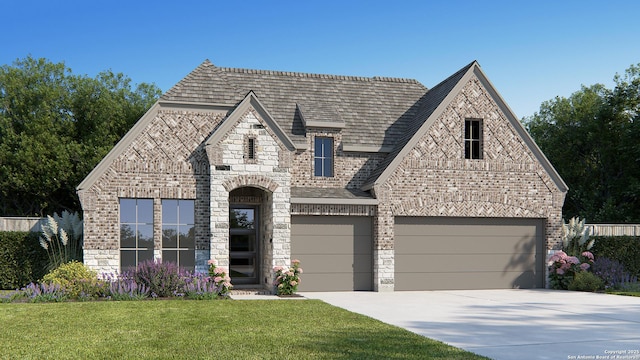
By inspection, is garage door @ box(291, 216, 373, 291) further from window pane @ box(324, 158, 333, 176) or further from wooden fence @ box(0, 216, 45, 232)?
wooden fence @ box(0, 216, 45, 232)

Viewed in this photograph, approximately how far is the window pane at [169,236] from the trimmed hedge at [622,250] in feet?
46.7

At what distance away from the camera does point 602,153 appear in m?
35.4

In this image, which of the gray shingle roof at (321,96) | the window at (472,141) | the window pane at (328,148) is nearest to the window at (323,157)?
the window pane at (328,148)

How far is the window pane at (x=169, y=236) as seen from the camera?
723 inches

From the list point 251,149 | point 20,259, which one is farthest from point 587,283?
point 20,259

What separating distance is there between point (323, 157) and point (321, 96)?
270cm

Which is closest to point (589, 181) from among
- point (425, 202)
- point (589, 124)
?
point (589, 124)

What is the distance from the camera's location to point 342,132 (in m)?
21.1

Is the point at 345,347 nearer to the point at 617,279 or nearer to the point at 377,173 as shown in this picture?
the point at 377,173

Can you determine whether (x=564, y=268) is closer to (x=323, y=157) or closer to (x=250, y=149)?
(x=323, y=157)

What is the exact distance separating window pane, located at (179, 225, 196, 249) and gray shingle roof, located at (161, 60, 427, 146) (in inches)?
151

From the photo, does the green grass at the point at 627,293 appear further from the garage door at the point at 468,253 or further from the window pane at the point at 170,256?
the window pane at the point at 170,256

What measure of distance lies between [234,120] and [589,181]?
87.3 feet

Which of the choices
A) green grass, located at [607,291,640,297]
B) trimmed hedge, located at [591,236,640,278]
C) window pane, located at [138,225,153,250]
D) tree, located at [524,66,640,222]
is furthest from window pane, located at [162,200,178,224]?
tree, located at [524,66,640,222]
